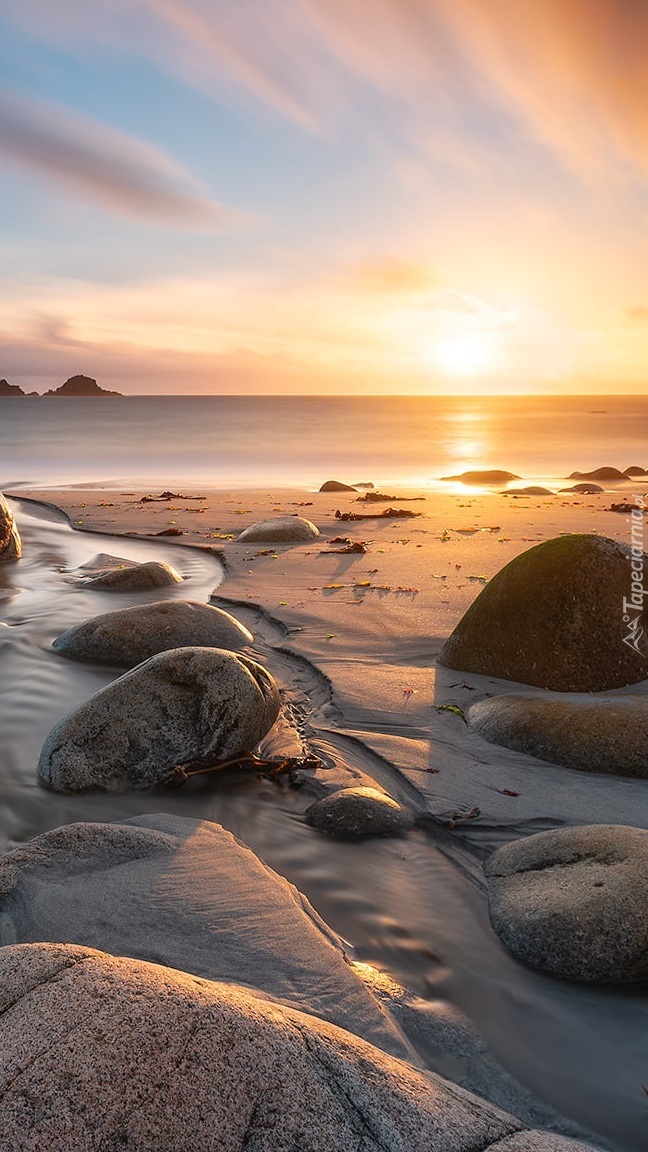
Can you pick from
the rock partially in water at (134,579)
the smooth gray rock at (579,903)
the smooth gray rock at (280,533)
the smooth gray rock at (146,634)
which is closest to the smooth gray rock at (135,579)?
the rock partially in water at (134,579)

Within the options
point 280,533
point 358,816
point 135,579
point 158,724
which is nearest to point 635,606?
point 358,816

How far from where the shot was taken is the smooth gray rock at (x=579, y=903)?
2723mm

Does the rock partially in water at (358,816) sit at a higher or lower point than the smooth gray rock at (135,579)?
lower

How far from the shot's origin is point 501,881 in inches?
129

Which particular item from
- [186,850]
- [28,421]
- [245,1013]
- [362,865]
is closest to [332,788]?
[362,865]

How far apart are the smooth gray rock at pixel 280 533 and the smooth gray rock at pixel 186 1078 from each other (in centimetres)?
977

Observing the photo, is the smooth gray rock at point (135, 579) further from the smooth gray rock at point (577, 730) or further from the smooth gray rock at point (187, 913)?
the smooth gray rock at point (187, 913)

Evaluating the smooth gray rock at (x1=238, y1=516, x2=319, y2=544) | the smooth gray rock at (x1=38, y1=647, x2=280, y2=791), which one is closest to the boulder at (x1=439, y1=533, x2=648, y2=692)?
the smooth gray rock at (x1=38, y1=647, x2=280, y2=791)

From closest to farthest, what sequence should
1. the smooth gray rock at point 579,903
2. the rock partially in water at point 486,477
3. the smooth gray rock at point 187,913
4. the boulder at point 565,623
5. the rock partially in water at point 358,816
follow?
1. the smooth gray rock at point 187,913
2. the smooth gray rock at point 579,903
3. the rock partially in water at point 358,816
4. the boulder at point 565,623
5. the rock partially in water at point 486,477

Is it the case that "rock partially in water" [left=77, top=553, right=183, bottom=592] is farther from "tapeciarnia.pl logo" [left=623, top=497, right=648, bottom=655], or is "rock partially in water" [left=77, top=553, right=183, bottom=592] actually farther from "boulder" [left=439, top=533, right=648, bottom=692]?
"tapeciarnia.pl logo" [left=623, top=497, right=648, bottom=655]

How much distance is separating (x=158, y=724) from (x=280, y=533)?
24.7ft

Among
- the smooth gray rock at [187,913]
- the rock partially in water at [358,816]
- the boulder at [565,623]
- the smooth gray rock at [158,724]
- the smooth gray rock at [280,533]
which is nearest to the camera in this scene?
the smooth gray rock at [187,913]

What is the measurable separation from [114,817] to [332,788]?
1.21 m

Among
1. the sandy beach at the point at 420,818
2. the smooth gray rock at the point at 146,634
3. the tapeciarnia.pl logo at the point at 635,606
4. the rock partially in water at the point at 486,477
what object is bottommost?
the sandy beach at the point at 420,818
